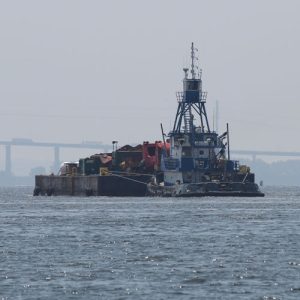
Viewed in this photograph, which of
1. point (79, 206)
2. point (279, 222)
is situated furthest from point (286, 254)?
point (79, 206)

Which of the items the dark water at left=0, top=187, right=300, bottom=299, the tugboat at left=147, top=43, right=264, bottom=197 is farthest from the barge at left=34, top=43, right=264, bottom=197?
the dark water at left=0, top=187, right=300, bottom=299

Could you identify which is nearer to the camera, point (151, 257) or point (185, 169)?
point (151, 257)

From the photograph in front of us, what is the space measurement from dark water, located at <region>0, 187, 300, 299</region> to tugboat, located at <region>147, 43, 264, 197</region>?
4589 cm

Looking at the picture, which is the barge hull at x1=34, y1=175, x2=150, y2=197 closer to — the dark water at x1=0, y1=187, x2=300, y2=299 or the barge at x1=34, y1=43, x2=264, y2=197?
the barge at x1=34, y1=43, x2=264, y2=197

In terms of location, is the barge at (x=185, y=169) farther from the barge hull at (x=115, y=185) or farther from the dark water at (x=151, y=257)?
the dark water at (x=151, y=257)

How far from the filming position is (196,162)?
6398 inches

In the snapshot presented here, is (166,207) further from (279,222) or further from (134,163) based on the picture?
(134,163)

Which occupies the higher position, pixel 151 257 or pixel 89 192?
pixel 89 192

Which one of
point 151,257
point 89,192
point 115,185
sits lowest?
point 151,257

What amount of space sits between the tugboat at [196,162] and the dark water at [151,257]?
1807 inches

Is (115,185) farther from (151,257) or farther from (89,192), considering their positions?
(151,257)

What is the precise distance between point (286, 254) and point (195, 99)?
99.3m

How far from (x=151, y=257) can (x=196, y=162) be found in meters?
93.3

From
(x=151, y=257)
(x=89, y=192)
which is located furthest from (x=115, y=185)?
(x=151, y=257)
